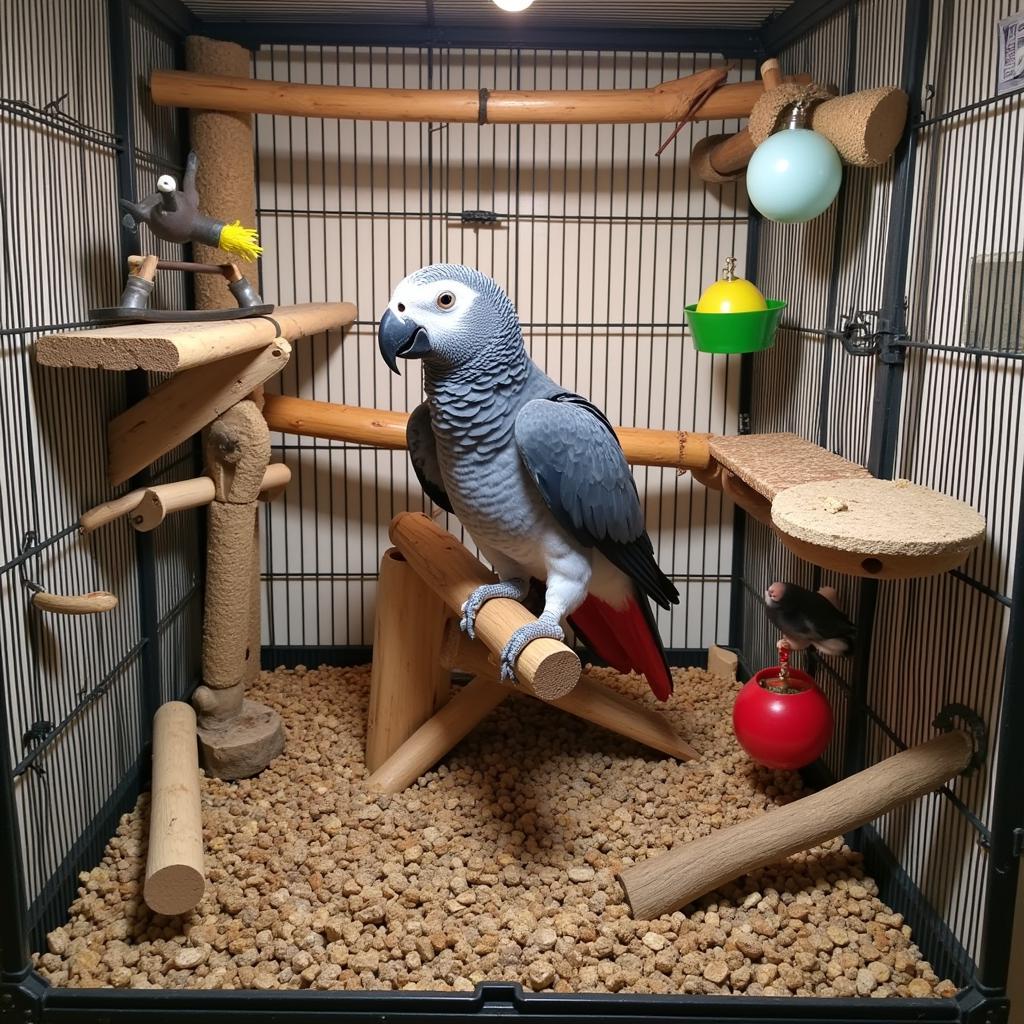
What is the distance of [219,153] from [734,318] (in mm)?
1459

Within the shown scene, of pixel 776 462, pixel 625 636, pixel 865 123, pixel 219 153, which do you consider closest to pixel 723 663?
pixel 625 636

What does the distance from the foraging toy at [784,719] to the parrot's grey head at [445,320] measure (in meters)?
1.01

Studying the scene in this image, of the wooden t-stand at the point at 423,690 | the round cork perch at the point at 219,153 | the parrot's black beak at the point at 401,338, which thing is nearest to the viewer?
the parrot's black beak at the point at 401,338

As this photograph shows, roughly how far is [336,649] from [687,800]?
134cm

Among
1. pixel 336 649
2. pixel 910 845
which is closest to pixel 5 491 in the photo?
pixel 336 649

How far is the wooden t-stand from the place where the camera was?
7.94 feet

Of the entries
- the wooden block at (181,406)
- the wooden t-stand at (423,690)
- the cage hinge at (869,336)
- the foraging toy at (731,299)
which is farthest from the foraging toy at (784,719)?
the wooden block at (181,406)

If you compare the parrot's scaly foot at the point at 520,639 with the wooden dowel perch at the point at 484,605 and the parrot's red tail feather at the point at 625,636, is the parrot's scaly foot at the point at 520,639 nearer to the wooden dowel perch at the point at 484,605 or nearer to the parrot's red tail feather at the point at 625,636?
the wooden dowel perch at the point at 484,605

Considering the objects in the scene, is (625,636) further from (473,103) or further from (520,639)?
(473,103)

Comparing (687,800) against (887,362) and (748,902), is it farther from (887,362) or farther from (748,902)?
(887,362)

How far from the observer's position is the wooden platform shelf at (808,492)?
1.59 metres

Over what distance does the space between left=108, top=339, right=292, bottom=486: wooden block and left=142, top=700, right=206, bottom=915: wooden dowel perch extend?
2.05ft

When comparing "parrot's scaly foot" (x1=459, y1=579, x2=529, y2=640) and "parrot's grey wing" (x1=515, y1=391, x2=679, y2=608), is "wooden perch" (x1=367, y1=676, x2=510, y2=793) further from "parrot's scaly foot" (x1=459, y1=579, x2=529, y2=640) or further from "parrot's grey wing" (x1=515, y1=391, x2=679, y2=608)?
"parrot's grey wing" (x1=515, y1=391, x2=679, y2=608)

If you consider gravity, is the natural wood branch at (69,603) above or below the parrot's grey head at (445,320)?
below
